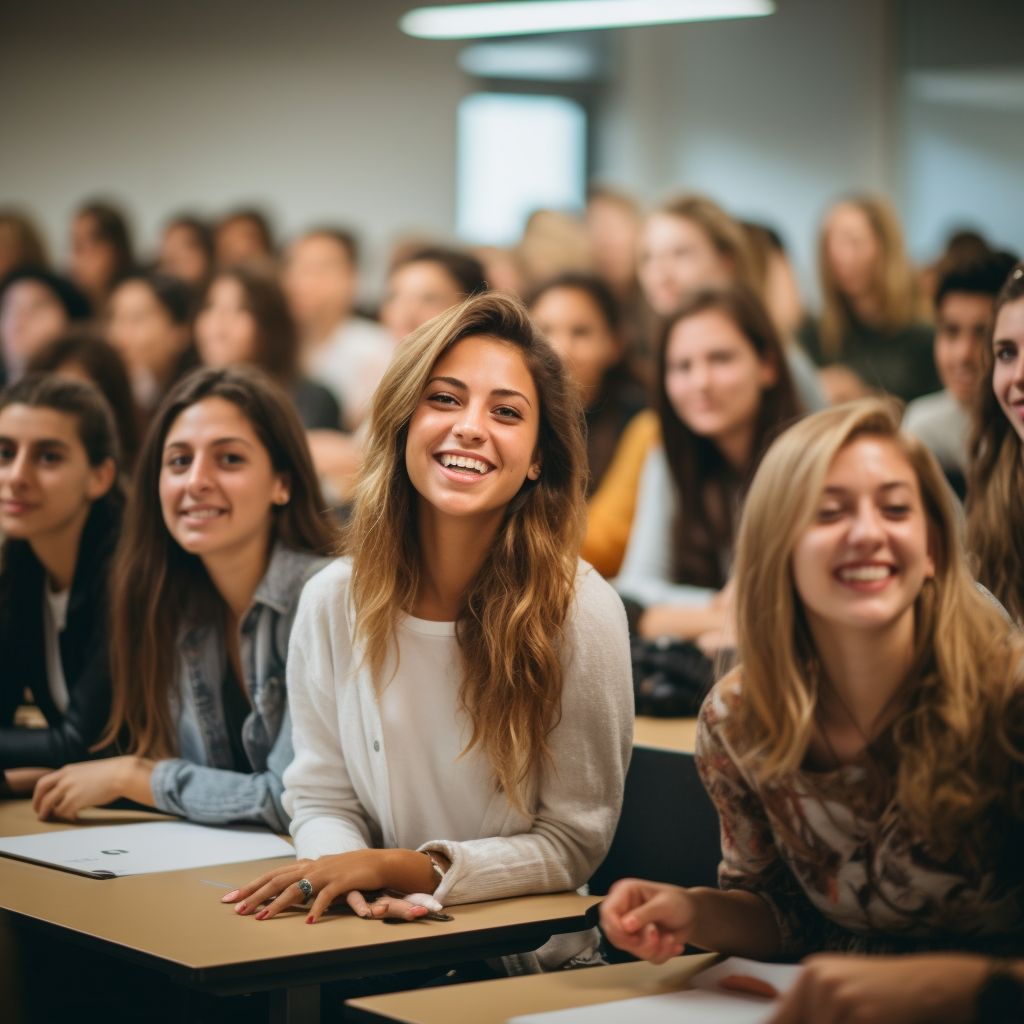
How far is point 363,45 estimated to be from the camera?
8.46 m

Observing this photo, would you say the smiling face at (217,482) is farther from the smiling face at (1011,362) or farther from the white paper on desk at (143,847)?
the smiling face at (1011,362)

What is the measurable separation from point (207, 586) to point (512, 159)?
22.4 ft

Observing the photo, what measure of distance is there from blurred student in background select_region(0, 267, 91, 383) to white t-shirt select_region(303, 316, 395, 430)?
0.92 m

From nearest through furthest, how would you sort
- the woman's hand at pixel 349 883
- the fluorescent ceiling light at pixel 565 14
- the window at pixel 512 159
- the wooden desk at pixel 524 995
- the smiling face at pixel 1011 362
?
1. the wooden desk at pixel 524 995
2. the woman's hand at pixel 349 883
3. the smiling face at pixel 1011 362
4. the fluorescent ceiling light at pixel 565 14
5. the window at pixel 512 159

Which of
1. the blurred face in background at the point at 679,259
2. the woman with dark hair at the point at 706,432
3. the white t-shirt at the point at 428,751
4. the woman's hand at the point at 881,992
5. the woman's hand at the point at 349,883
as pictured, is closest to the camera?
the woman's hand at the point at 881,992

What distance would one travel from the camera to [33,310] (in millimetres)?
5055

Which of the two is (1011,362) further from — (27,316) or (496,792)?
(27,316)

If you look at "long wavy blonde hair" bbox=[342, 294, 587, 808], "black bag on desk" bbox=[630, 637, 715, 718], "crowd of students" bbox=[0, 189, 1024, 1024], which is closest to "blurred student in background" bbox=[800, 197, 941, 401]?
"crowd of students" bbox=[0, 189, 1024, 1024]

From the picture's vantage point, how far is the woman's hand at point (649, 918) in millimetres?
1501

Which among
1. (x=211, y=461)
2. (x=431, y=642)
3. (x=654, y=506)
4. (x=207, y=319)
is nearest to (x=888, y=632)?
(x=431, y=642)

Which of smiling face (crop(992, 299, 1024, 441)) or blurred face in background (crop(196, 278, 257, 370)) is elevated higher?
blurred face in background (crop(196, 278, 257, 370))

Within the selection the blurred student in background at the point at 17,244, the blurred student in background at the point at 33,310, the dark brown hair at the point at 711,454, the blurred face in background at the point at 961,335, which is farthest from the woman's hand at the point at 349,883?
the blurred student in background at the point at 17,244

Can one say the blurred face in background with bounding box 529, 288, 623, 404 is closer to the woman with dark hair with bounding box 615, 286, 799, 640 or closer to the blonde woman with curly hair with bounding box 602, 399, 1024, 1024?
the woman with dark hair with bounding box 615, 286, 799, 640

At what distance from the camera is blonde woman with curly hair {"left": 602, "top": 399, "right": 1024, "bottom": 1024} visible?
1.49 metres
